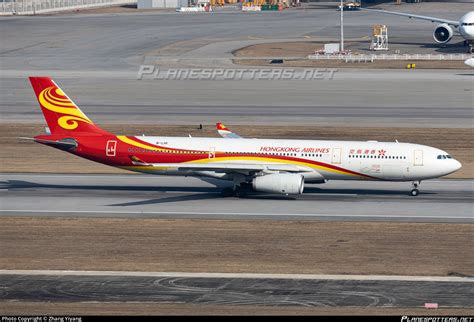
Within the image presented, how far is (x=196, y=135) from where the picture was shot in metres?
79.6

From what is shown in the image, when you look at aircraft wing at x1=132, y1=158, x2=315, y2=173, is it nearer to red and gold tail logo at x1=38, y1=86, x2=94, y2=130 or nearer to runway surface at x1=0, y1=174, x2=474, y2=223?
runway surface at x1=0, y1=174, x2=474, y2=223

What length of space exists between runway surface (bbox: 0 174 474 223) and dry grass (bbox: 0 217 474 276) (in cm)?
206

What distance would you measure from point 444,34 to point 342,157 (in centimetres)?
9266

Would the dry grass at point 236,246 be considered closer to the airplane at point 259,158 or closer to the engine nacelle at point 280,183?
the engine nacelle at point 280,183

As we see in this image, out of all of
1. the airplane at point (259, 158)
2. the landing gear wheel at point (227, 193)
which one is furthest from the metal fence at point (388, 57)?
the landing gear wheel at point (227, 193)

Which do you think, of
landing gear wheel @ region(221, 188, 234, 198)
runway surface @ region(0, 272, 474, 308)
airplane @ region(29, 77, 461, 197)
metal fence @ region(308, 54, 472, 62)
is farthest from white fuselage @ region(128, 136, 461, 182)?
metal fence @ region(308, 54, 472, 62)

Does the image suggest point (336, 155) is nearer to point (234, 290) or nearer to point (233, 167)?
point (233, 167)

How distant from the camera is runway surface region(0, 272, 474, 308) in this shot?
35.8m

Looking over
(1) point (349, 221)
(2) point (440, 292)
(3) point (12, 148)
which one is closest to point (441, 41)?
(3) point (12, 148)

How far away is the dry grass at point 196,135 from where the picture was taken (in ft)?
224

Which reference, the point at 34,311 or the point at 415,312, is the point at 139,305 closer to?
the point at 34,311

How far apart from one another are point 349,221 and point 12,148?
34342mm

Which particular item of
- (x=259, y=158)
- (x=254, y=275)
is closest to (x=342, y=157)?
(x=259, y=158)

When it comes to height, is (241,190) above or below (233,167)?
below
